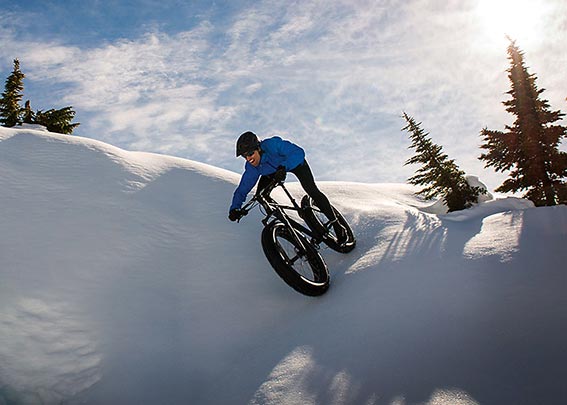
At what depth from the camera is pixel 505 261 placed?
4.30 meters

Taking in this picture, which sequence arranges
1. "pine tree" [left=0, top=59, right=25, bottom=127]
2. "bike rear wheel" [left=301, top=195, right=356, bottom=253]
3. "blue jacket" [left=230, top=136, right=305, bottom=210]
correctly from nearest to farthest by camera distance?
"blue jacket" [left=230, top=136, right=305, bottom=210] → "bike rear wheel" [left=301, top=195, right=356, bottom=253] → "pine tree" [left=0, top=59, right=25, bottom=127]

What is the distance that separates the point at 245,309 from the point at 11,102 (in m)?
34.3

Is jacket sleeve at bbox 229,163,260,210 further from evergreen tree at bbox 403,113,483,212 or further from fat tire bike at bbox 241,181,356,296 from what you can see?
evergreen tree at bbox 403,113,483,212

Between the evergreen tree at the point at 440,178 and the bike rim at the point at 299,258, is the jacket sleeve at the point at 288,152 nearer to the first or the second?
the bike rim at the point at 299,258

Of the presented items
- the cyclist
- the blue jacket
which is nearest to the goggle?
the cyclist

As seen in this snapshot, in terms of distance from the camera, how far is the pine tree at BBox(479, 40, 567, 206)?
1355cm

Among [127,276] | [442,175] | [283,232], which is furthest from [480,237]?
[442,175]

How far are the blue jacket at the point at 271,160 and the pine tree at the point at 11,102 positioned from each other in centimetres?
3168

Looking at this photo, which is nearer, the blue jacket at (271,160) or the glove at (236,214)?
the glove at (236,214)

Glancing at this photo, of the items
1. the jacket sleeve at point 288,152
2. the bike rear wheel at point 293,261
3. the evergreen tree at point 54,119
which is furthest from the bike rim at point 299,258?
the evergreen tree at point 54,119

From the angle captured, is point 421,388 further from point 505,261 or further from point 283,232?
point 283,232

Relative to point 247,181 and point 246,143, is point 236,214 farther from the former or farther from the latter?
point 246,143

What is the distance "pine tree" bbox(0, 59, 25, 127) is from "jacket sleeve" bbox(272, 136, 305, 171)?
1258 inches

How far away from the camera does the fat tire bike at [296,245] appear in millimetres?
4439
